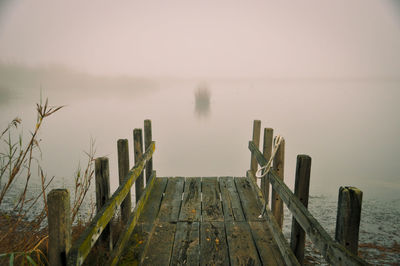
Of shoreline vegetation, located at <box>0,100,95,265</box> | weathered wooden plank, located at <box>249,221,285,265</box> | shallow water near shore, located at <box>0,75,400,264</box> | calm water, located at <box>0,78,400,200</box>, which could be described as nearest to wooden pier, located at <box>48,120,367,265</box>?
weathered wooden plank, located at <box>249,221,285,265</box>

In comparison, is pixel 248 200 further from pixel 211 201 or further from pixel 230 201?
pixel 211 201

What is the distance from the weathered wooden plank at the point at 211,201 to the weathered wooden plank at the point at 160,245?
67 centimetres

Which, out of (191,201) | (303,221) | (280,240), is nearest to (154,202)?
(191,201)

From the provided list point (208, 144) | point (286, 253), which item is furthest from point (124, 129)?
point (286, 253)

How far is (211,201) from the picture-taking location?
16.5 ft

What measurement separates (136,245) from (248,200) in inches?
95.5

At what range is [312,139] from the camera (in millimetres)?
22266

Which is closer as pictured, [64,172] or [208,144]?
[64,172]

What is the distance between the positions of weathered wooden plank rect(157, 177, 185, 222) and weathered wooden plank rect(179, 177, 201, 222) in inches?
3.9

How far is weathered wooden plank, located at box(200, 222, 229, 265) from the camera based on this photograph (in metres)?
3.18

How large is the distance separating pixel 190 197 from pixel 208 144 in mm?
15876

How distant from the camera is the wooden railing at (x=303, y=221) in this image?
1921mm

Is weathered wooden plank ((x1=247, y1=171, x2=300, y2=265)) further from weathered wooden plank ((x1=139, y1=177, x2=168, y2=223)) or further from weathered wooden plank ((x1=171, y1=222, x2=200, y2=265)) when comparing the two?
weathered wooden plank ((x1=139, y1=177, x2=168, y2=223))

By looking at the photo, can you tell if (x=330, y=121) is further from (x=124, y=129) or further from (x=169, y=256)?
(x=169, y=256)
